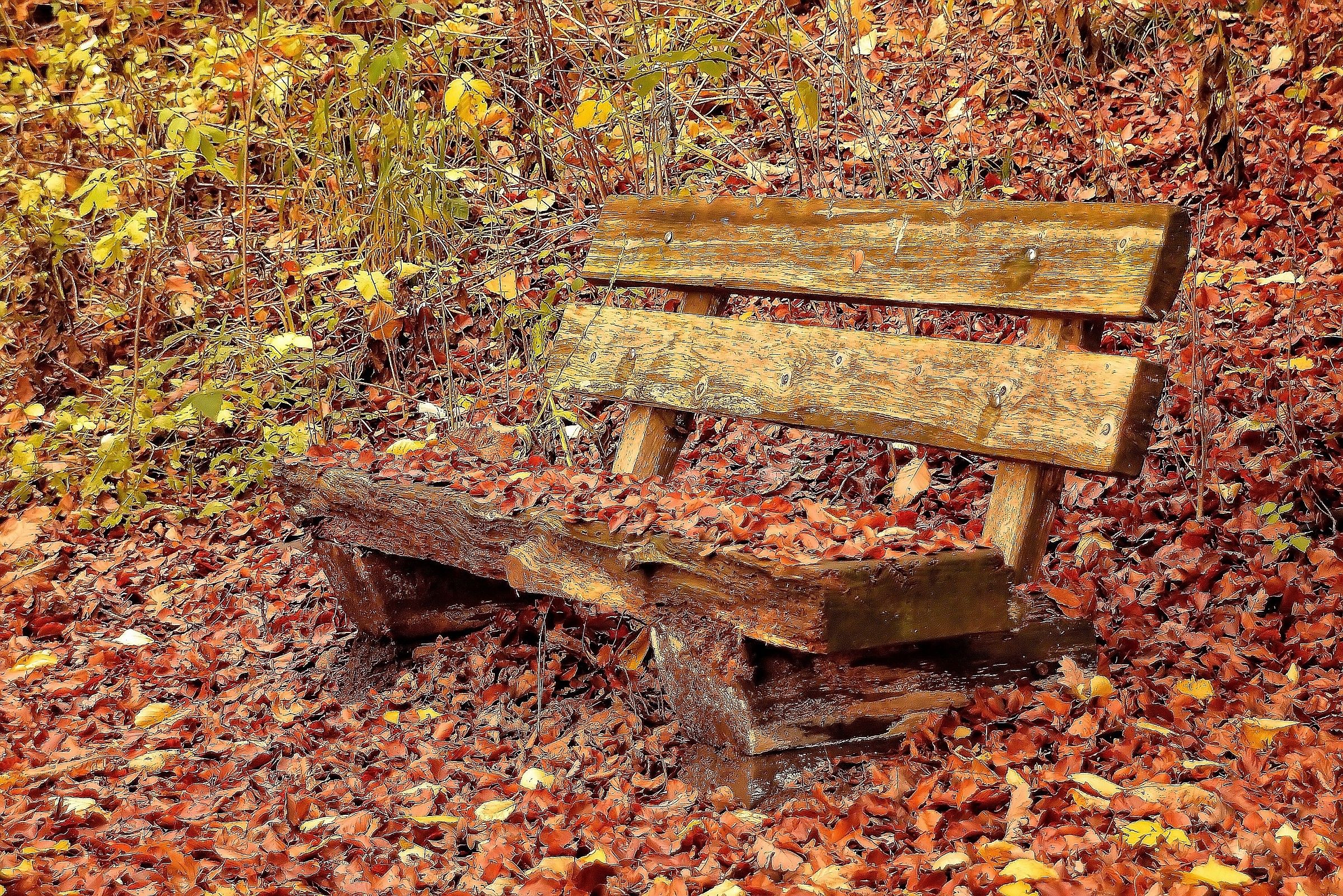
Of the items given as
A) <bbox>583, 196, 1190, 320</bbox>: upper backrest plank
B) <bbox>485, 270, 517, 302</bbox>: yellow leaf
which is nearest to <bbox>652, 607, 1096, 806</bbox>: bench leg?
<bbox>583, 196, 1190, 320</bbox>: upper backrest plank

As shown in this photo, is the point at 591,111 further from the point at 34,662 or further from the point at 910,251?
the point at 34,662

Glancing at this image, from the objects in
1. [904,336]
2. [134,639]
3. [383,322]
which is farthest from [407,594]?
[383,322]

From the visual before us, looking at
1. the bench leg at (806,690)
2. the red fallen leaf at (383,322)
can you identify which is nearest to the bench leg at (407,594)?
the bench leg at (806,690)

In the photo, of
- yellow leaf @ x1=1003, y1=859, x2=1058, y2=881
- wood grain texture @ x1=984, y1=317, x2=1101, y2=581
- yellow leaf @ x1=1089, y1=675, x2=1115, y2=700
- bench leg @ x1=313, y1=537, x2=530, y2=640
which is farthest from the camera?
bench leg @ x1=313, y1=537, x2=530, y2=640

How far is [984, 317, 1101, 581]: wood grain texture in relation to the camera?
249 centimetres

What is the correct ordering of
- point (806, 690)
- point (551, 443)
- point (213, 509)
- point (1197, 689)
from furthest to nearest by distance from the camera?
point (213, 509) < point (551, 443) < point (1197, 689) < point (806, 690)

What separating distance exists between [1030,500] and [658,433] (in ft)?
4.09

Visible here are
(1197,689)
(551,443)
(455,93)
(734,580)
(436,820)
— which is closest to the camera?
(734,580)

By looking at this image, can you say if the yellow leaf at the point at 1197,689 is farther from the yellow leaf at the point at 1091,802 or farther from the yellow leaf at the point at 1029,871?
the yellow leaf at the point at 1029,871

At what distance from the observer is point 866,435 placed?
281cm

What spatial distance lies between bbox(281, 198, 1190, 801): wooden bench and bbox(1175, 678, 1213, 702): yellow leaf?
0.30m

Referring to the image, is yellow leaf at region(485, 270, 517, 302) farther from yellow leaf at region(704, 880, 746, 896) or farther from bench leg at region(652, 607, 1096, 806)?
yellow leaf at region(704, 880, 746, 896)

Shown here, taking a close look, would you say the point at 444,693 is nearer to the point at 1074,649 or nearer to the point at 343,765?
the point at 343,765

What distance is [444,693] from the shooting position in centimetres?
356
